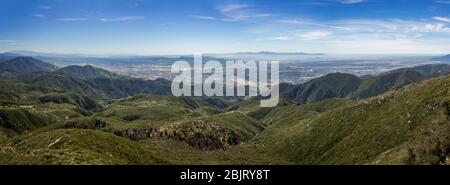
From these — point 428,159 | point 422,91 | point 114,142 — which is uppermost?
point 422,91

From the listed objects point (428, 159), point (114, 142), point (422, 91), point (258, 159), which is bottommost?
point (258, 159)

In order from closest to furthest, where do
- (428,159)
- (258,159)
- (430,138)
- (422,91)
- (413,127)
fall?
1. (428,159)
2. (430,138)
3. (413,127)
4. (422,91)
5. (258,159)
